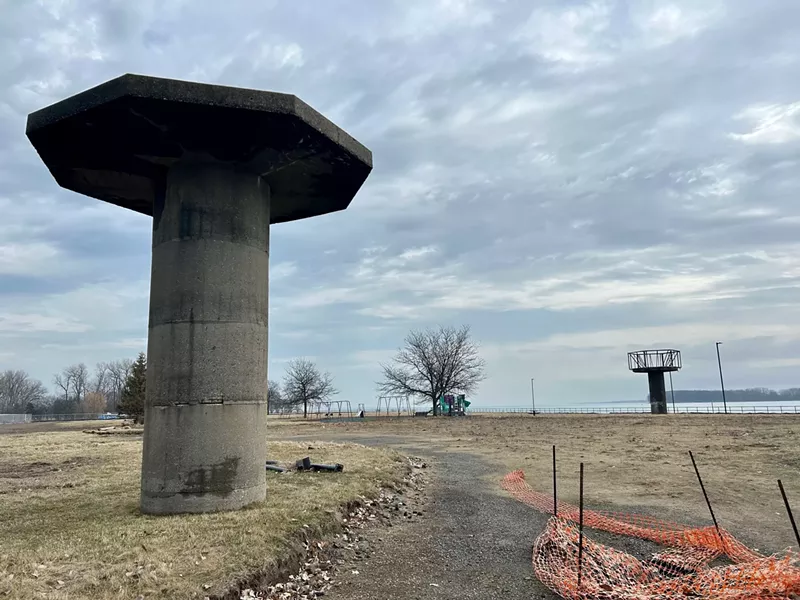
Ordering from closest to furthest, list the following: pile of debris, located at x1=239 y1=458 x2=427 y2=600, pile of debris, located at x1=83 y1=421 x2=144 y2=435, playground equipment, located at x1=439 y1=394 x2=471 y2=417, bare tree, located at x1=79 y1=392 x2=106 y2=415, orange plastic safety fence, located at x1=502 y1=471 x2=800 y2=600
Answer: orange plastic safety fence, located at x1=502 y1=471 x2=800 y2=600, pile of debris, located at x1=239 y1=458 x2=427 y2=600, pile of debris, located at x1=83 y1=421 x2=144 y2=435, playground equipment, located at x1=439 y1=394 x2=471 y2=417, bare tree, located at x1=79 y1=392 x2=106 y2=415

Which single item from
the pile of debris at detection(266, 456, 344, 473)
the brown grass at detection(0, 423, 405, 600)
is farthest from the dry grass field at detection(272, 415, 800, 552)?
the brown grass at detection(0, 423, 405, 600)

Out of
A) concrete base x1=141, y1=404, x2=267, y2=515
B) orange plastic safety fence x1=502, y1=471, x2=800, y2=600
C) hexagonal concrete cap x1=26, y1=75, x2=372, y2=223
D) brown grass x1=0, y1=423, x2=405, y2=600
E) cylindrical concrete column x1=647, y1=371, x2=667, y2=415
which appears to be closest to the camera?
brown grass x1=0, y1=423, x2=405, y2=600

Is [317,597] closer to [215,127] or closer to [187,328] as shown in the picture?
[187,328]

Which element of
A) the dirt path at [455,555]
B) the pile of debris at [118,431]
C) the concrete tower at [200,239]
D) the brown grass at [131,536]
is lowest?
the dirt path at [455,555]

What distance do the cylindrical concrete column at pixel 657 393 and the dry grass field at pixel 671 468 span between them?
2448 centimetres

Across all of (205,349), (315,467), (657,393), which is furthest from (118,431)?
(657,393)

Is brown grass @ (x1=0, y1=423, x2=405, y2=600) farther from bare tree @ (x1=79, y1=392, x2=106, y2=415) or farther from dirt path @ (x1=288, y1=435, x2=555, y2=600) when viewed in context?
bare tree @ (x1=79, y1=392, x2=106, y2=415)

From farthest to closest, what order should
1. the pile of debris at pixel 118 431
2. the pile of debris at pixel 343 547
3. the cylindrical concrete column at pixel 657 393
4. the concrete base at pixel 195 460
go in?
1. the cylindrical concrete column at pixel 657 393
2. the pile of debris at pixel 118 431
3. the concrete base at pixel 195 460
4. the pile of debris at pixel 343 547

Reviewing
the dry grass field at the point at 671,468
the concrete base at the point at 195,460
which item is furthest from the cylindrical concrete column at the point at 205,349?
the dry grass field at the point at 671,468

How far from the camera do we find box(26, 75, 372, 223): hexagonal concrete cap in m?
7.29

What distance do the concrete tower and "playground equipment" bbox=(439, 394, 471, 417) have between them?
48.2m

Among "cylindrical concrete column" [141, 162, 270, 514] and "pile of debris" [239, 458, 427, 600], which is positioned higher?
"cylindrical concrete column" [141, 162, 270, 514]

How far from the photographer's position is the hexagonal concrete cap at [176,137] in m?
7.29

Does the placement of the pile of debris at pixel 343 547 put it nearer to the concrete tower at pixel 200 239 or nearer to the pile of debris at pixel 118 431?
the concrete tower at pixel 200 239
